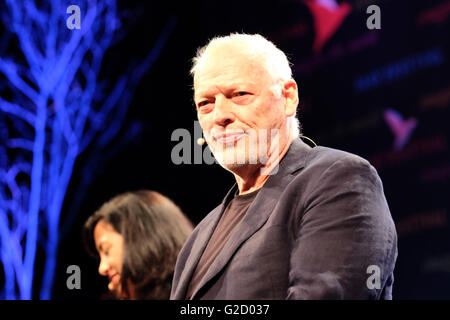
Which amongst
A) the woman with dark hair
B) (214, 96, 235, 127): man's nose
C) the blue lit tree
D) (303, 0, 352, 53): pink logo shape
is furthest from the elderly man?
the blue lit tree

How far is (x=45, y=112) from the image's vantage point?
5.79 metres

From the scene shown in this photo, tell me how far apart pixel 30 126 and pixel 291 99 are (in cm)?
430

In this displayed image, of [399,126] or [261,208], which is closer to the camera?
[261,208]

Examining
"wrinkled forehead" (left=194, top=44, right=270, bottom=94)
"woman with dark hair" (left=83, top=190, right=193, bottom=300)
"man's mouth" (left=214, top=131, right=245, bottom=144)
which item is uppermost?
"wrinkled forehead" (left=194, top=44, right=270, bottom=94)

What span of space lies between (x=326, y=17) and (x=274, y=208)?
11.5 ft

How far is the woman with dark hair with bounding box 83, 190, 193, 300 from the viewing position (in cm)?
309

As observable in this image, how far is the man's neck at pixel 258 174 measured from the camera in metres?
1.97

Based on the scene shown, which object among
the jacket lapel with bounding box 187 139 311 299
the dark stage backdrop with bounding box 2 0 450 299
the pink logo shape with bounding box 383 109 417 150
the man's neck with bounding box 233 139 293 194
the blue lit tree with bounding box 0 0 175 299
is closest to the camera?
the jacket lapel with bounding box 187 139 311 299

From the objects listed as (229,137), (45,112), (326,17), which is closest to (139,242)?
(229,137)

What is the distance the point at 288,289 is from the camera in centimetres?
152

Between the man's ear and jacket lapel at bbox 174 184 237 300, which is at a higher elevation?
the man's ear

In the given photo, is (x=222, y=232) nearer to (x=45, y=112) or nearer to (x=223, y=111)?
(x=223, y=111)

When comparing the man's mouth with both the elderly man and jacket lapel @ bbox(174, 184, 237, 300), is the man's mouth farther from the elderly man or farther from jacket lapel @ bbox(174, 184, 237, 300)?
jacket lapel @ bbox(174, 184, 237, 300)
